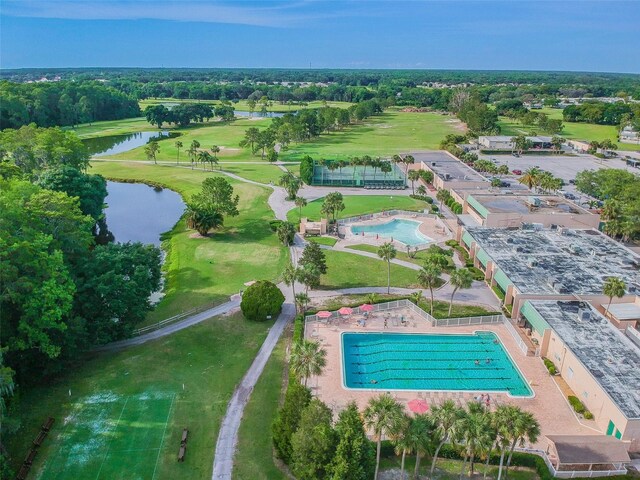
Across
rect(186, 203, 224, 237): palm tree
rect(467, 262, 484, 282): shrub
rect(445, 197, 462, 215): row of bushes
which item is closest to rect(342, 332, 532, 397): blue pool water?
rect(467, 262, 484, 282): shrub

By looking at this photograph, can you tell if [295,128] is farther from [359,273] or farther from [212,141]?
[359,273]

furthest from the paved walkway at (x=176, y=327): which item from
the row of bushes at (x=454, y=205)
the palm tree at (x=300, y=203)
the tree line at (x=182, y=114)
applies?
the tree line at (x=182, y=114)

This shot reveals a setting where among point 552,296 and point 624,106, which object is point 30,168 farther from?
point 624,106

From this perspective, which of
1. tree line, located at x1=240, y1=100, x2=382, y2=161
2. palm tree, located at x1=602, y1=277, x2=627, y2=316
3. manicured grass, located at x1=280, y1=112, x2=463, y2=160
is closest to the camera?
palm tree, located at x1=602, y1=277, x2=627, y2=316

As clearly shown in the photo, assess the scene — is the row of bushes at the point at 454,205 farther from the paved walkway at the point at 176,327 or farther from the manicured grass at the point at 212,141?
the manicured grass at the point at 212,141

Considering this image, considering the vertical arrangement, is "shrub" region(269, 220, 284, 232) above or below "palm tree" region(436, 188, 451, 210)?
below

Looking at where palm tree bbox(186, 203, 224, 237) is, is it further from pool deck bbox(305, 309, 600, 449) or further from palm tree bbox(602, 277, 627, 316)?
palm tree bbox(602, 277, 627, 316)
